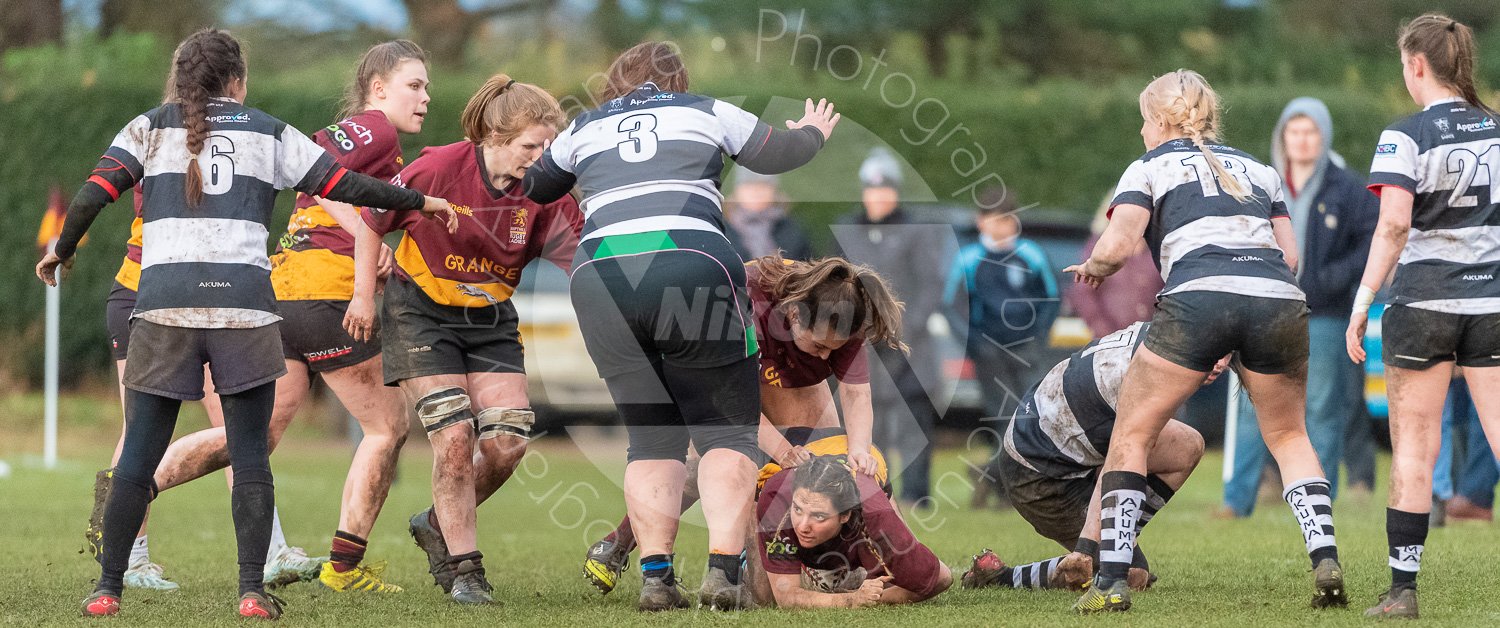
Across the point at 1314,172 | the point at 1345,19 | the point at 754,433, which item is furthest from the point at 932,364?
the point at 1345,19

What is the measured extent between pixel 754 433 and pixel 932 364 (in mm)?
5622

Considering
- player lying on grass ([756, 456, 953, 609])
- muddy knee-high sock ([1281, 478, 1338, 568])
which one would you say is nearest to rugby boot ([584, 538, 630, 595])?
player lying on grass ([756, 456, 953, 609])

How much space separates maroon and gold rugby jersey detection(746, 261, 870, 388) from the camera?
512 centimetres

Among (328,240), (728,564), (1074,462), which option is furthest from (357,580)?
(1074,462)

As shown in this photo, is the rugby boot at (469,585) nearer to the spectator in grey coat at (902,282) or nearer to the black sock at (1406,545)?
the black sock at (1406,545)

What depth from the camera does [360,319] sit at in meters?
5.31

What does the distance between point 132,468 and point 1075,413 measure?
120 inches

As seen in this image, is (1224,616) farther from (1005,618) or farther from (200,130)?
(200,130)

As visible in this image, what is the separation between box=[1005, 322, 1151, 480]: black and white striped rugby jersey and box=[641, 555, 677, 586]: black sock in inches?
55.0

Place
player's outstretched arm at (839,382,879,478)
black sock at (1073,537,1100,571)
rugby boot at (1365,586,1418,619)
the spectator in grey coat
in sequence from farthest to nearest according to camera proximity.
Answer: the spectator in grey coat, black sock at (1073,537,1100,571), player's outstretched arm at (839,382,879,478), rugby boot at (1365,586,1418,619)

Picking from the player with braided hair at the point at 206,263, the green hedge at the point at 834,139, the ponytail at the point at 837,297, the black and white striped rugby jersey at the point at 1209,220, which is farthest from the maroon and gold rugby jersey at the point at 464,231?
the green hedge at the point at 834,139

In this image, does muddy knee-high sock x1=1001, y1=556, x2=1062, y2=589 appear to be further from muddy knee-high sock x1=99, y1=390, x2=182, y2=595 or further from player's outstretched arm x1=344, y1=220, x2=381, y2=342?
muddy knee-high sock x1=99, y1=390, x2=182, y2=595

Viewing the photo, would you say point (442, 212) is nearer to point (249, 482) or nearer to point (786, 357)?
point (249, 482)

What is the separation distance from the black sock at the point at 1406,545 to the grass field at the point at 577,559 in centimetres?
→ 13
